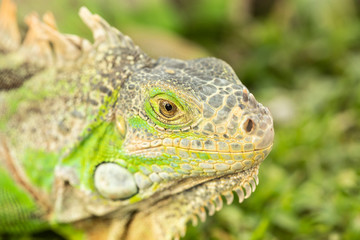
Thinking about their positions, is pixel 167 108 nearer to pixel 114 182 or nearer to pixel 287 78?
pixel 114 182

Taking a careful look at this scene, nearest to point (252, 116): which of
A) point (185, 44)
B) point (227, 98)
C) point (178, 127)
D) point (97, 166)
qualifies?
point (227, 98)

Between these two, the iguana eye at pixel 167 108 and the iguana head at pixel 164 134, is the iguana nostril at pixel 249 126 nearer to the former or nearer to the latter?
the iguana head at pixel 164 134

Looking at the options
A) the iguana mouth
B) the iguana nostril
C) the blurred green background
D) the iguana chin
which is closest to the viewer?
the iguana nostril

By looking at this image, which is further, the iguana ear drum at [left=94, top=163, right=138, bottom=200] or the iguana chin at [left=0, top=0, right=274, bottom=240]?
the iguana ear drum at [left=94, top=163, right=138, bottom=200]

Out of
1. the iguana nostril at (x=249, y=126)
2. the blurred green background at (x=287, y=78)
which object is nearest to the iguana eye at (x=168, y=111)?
the iguana nostril at (x=249, y=126)

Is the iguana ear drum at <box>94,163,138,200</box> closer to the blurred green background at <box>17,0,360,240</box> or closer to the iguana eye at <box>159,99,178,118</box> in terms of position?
the iguana eye at <box>159,99,178,118</box>

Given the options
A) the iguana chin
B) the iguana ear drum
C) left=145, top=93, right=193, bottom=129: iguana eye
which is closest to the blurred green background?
the iguana chin

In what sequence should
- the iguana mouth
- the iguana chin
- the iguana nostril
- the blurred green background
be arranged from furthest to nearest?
1. the blurred green background
2. the iguana mouth
3. the iguana chin
4. the iguana nostril

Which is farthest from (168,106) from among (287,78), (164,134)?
(287,78)
